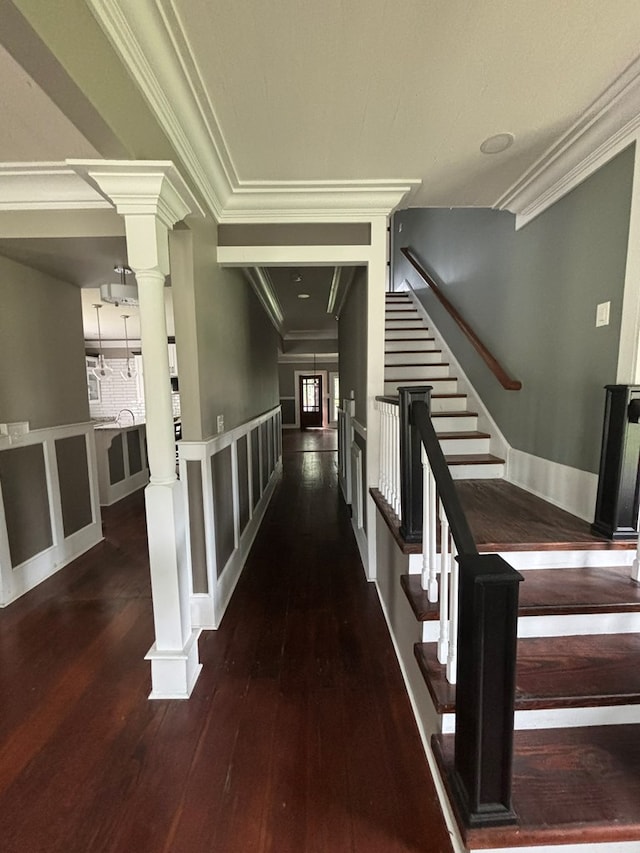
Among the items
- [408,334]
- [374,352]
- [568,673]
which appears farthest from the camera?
[408,334]

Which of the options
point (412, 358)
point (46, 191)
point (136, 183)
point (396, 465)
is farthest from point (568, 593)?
point (46, 191)

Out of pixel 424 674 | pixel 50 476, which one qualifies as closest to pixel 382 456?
pixel 424 674

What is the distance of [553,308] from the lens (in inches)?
88.6

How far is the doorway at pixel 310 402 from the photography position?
12.4 m

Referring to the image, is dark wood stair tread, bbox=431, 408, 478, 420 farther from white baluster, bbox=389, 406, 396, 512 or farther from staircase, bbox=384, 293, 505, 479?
white baluster, bbox=389, 406, 396, 512

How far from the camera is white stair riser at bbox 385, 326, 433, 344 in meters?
A: 4.18

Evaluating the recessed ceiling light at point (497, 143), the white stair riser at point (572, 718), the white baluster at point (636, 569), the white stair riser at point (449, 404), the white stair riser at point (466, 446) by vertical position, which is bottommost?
the white stair riser at point (572, 718)

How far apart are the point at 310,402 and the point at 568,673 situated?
452 inches

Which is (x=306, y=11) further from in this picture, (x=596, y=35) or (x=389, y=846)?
(x=389, y=846)

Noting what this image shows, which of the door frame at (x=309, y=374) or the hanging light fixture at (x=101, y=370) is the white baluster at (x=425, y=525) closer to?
the hanging light fixture at (x=101, y=370)

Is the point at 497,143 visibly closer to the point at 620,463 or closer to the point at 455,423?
the point at 620,463

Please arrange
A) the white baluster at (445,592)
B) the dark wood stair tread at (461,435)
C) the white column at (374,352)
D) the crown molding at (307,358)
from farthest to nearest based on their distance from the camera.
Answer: the crown molding at (307,358)
the dark wood stair tread at (461,435)
the white column at (374,352)
the white baluster at (445,592)

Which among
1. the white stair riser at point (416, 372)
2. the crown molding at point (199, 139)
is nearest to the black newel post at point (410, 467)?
the crown molding at point (199, 139)

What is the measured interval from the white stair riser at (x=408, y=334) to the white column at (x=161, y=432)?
2.82m
